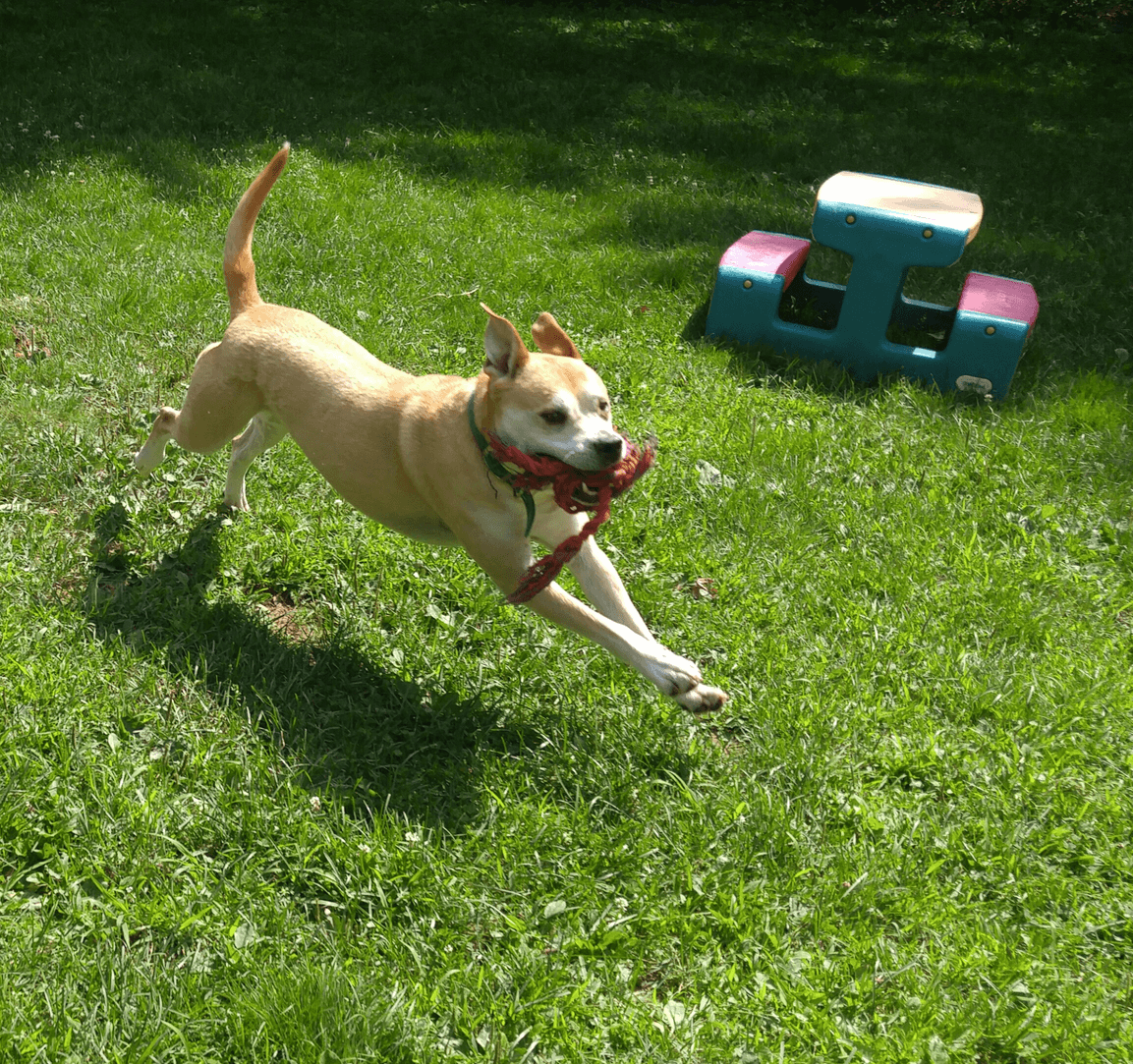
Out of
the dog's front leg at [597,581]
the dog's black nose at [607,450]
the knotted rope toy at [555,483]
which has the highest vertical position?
the dog's black nose at [607,450]

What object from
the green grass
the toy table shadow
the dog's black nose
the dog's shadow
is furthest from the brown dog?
the toy table shadow

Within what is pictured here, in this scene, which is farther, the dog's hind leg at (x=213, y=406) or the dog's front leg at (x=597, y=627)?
the dog's hind leg at (x=213, y=406)

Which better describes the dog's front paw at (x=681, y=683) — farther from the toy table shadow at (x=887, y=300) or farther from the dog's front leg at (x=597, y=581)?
the toy table shadow at (x=887, y=300)

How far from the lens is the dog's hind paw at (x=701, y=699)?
10.3ft

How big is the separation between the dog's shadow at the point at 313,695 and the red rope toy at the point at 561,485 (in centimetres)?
60

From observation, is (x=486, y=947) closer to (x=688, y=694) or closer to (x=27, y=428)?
(x=688, y=694)

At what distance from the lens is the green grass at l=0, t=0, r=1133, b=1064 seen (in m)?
2.58

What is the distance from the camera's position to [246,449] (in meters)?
4.35

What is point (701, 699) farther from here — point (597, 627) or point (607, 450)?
point (607, 450)

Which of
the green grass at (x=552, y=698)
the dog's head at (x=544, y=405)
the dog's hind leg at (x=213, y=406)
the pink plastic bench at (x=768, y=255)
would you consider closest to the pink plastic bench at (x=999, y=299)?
the green grass at (x=552, y=698)

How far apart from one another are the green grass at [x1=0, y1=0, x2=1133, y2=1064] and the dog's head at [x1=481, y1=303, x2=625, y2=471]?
3.12ft

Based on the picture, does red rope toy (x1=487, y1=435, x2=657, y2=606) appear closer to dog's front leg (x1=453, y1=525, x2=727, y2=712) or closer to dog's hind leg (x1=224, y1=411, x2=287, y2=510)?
dog's front leg (x1=453, y1=525, x2=727, y2=712)

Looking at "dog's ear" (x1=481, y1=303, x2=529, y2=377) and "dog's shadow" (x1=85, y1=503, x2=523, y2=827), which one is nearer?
"dog's ear" (x1=481, y1=303, x2=529, y2=377)

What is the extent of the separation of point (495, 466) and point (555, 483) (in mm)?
235
